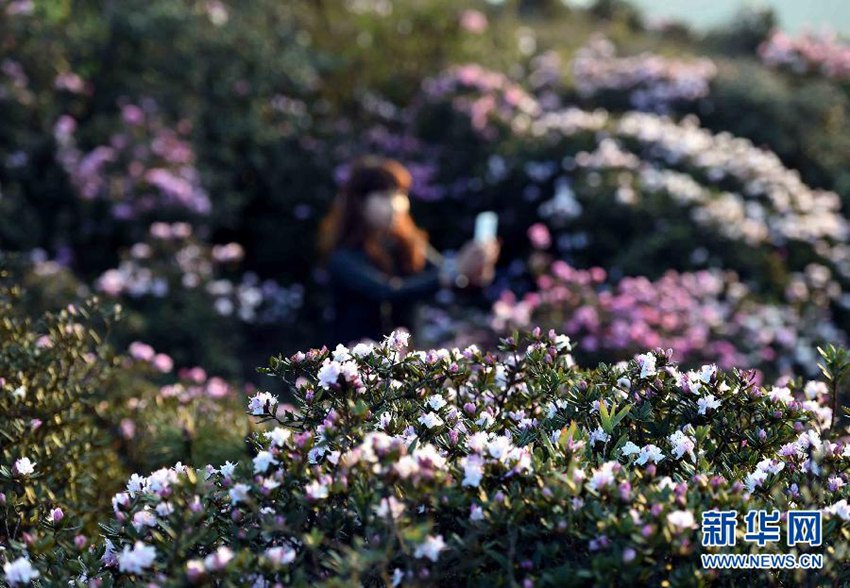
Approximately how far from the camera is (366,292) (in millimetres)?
5477

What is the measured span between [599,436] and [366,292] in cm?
288

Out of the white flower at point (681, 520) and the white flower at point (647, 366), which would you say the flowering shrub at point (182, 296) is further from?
the white flower at point (681, 520)

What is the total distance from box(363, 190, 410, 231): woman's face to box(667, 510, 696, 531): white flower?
3488 millimetres

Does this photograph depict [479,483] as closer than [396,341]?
Yes

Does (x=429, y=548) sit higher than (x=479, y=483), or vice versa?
(x=479, y=483)

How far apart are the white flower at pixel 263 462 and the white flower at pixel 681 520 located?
902mm

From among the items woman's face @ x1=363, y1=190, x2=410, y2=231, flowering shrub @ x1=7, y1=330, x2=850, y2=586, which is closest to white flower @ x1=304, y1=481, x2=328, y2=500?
flowering shrub @ x1=7, y1=330, x2=850, y2=586

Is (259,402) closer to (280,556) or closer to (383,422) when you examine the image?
(383,422)

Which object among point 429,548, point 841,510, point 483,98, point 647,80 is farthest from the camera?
point 647,80

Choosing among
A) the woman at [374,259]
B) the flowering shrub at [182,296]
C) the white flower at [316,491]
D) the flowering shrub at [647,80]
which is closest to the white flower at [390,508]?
the white flower at [316,491]

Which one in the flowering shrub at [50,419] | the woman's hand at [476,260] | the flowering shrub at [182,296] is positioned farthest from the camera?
the flowering shrub at [182,296]

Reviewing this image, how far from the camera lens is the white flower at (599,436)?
272cm

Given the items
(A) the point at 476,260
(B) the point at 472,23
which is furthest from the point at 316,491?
(B) the point at 472,23

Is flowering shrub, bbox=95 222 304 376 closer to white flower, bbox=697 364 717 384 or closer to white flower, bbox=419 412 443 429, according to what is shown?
white flower, bbox=419 412 443 429
